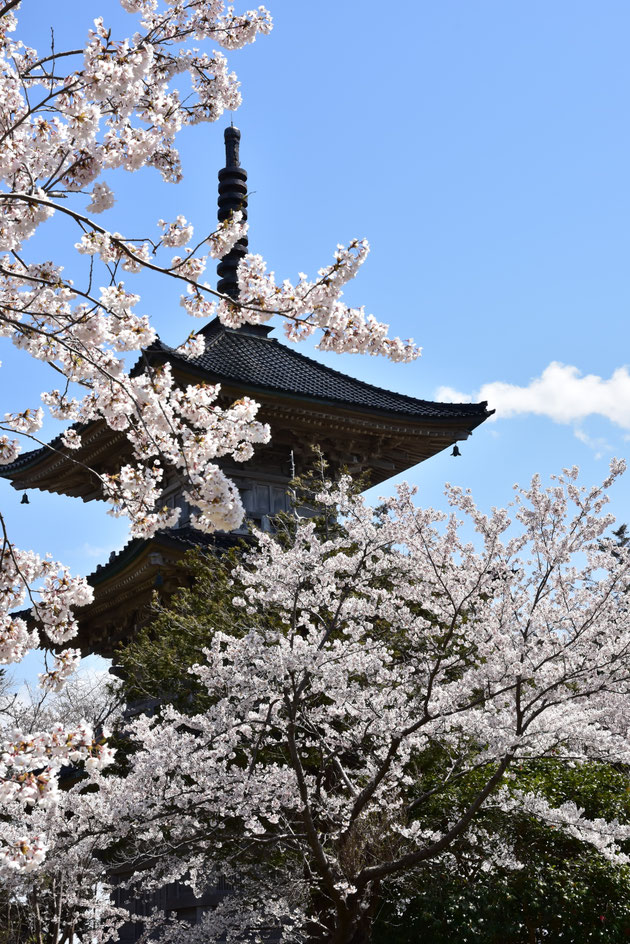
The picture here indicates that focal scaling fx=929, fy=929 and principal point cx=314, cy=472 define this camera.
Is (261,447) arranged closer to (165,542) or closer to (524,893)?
(165,542)

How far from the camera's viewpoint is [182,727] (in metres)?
11.2

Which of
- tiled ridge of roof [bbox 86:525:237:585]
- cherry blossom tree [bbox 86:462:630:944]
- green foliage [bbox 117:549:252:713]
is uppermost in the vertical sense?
tiled ridge of roof [bbox 86:525:237:585]

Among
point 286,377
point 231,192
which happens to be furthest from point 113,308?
point 231,192

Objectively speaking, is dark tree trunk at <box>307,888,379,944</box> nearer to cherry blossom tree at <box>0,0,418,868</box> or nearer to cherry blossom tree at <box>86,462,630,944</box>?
cherry blossom tree at <box>86,462,630,944</box>

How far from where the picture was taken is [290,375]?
15.9 meters

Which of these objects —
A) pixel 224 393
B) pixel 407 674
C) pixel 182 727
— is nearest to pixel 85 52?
pixel 407 674

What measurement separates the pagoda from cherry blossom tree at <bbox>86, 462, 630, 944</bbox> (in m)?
4.53

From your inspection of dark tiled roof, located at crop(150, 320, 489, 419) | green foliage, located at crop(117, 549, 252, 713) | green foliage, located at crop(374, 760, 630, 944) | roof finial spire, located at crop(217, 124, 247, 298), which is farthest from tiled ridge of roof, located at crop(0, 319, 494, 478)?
green foliage, located at crop(374, 760, 630, 944)

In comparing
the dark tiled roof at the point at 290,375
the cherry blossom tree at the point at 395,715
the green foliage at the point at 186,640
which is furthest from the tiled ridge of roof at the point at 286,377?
the cherry blossom tree at the point at 395,715

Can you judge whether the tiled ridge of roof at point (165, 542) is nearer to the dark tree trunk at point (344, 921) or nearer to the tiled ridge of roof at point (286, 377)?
the tiled ridge of roof at point (286, 377)

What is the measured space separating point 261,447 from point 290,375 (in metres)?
2.06

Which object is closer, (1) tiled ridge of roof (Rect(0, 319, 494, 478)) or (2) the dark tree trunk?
(2) the dark tree trunk

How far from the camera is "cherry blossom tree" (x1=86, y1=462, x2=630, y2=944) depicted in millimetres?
7266

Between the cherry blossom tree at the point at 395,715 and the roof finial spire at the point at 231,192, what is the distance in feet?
36.2
